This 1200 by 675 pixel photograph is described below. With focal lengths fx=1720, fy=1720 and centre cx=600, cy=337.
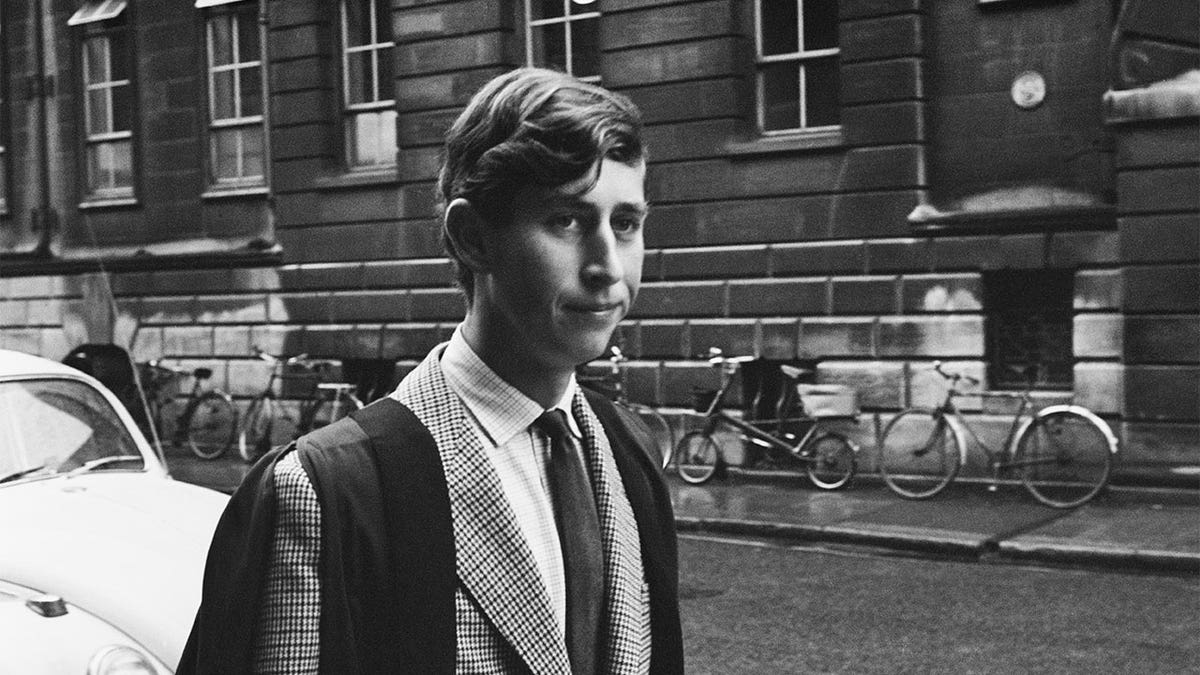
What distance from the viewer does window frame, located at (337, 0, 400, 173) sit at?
19594 millimetres

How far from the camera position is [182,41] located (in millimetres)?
21078

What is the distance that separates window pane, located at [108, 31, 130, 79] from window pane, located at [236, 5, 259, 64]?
1888 mm

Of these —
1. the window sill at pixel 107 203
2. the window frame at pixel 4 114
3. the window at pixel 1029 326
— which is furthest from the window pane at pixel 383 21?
the window at pixel 1029 326

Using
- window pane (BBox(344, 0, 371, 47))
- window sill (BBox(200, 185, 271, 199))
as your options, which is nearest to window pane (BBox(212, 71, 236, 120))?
window sill (BBox(200, 185, 271, 199))

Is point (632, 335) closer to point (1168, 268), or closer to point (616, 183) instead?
point (1168, 268)

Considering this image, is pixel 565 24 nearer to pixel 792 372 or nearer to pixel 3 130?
pixel 792 372

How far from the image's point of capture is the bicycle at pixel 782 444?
1445 cm

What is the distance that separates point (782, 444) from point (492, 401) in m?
13.0

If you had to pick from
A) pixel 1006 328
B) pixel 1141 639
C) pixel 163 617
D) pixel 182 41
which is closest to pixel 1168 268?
pixel 1006 328

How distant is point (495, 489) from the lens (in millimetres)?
1934

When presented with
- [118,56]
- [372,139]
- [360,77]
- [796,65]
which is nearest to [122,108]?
[118,56]

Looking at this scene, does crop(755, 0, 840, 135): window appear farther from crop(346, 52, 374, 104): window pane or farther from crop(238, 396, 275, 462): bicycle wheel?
crop(238, 396, 275, 462): bicycle wheel

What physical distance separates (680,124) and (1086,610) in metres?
8.67

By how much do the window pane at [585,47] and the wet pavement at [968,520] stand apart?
192 inches
